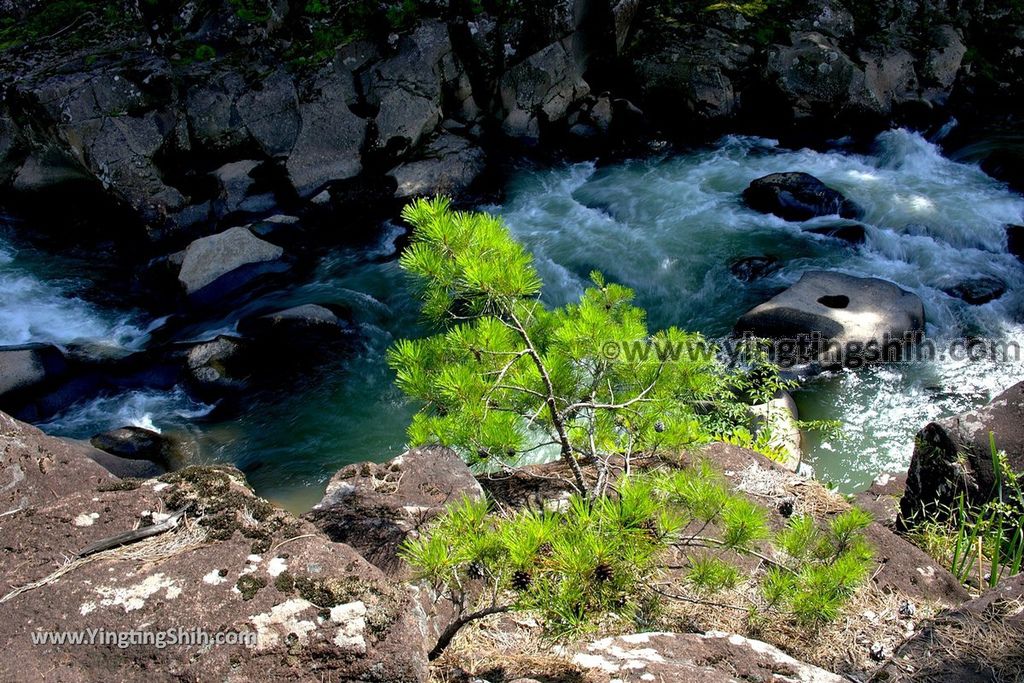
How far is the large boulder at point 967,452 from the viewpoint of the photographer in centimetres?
475

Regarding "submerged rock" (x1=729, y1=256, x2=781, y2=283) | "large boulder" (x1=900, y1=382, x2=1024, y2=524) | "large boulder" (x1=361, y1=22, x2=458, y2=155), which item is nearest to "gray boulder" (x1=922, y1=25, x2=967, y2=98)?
"submerged rock" (x1=729, y1=256, x2=781, y2=283)

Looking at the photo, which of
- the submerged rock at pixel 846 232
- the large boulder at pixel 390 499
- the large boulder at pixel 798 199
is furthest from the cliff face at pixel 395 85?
the large boulder at pixel 390 499

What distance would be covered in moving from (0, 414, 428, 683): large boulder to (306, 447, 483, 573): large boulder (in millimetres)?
679

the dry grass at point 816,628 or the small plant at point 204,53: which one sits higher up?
the small plant at point 204,53

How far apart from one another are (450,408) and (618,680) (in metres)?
1.53

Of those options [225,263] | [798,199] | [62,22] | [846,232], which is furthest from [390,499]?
[62,22]

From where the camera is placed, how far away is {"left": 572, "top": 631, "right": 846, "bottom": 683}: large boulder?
2.88 meters

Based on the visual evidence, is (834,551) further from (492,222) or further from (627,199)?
(627,199)

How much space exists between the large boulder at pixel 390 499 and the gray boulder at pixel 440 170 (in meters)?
8.43

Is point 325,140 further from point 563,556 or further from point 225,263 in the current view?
point 563,556

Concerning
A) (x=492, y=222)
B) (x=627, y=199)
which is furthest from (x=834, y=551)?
(x=627, y=199)

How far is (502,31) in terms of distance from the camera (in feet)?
43.6

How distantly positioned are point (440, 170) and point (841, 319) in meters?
6.48

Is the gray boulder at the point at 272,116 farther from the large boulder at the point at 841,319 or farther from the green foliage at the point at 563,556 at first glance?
the green foliage at the point at 563,556
